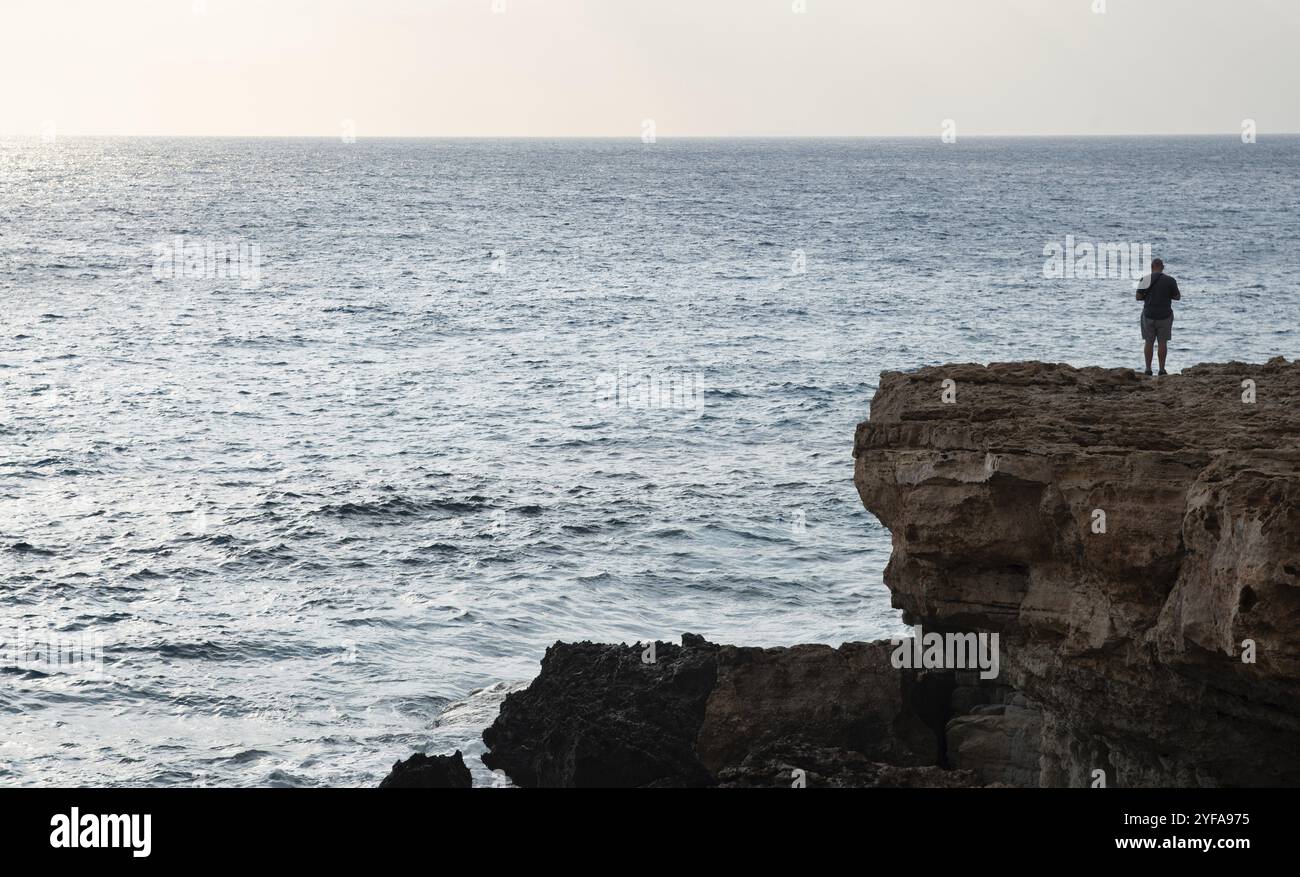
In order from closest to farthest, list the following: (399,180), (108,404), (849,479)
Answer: (849,479) < (108,404) < (399,180)

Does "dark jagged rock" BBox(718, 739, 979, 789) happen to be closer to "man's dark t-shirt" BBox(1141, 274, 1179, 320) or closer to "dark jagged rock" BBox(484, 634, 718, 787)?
"dark jagged rock" BBox(484, 634, 718, 787)

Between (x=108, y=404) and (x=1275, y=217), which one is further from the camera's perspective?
(x=1275, y=217)

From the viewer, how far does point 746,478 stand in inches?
1334

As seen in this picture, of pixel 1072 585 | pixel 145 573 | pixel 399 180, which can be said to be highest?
pixel 399 180

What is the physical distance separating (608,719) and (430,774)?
2140 mm

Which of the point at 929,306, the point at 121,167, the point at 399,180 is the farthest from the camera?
the point at 121,167

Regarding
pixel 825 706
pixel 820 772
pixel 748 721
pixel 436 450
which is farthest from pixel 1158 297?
pixel 436 450

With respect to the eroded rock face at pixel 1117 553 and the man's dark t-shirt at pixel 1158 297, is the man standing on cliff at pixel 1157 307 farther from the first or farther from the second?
the eroded rock face at pixel 1117 553

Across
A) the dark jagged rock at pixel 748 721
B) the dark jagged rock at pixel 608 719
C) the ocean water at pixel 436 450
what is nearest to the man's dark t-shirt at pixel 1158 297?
the dark jagged rock at pixel 748 721

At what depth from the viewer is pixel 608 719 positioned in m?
15.9

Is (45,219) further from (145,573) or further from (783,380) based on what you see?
(145,573)

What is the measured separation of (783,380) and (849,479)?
1322cm

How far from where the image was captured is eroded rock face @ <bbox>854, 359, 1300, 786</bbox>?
948 centimetres
